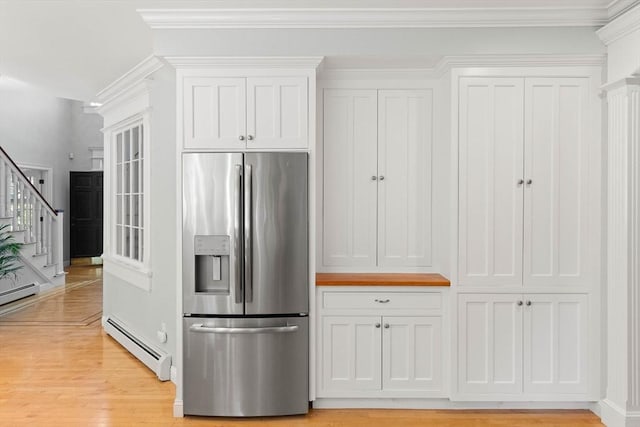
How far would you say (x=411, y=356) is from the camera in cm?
→ 332

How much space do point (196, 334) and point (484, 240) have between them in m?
2.01

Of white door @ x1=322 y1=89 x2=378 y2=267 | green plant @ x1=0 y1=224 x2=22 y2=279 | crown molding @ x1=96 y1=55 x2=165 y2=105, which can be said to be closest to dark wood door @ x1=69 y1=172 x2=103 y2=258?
green plant @ x1=0 y1=224 x2=22 y2=279

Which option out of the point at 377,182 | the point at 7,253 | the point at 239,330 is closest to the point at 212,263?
the point at 239,330

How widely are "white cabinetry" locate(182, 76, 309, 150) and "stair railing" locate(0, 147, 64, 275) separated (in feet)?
16.0

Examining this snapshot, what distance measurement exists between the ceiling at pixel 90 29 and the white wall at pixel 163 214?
0.42 m

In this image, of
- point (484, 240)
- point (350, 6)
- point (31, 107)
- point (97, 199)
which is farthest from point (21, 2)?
point (97, 199)

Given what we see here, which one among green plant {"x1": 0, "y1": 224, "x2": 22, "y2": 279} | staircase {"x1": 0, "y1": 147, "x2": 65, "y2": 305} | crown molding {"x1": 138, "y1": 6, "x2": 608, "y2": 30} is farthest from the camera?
staircase {"x1": 0, "y1": 147, "x2": 65, "y2": 305}

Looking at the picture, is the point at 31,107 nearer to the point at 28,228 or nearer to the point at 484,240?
the point at 28,228

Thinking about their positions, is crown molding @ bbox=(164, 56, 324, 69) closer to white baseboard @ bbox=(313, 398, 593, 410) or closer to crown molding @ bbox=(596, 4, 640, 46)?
crown molding @ bbox=(596, 4, 640, 46)

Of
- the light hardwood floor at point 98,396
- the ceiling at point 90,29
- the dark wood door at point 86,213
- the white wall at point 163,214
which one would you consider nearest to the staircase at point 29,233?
the light hardwood floor at point 98,396

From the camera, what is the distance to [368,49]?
10.7ft

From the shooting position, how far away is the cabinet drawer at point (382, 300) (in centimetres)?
331

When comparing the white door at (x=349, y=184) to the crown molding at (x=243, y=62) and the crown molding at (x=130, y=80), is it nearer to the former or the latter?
the crown molding at (x=243, y=62)

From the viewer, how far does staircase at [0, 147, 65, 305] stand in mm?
6723
